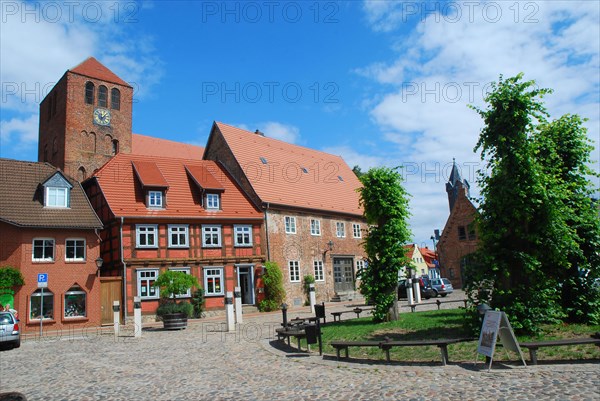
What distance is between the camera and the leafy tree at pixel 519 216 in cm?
1119

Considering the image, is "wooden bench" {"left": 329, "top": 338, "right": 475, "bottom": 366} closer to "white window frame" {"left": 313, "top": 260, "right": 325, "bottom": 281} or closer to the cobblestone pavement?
the cobblestone pavement

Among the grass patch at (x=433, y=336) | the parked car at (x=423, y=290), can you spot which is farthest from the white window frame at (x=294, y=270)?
the grass patch at (x=433, y=336)

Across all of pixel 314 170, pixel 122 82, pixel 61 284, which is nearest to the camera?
pixel 61 284

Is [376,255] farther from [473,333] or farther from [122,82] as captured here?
[122,82]

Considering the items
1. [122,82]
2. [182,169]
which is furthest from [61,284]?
[122,82]

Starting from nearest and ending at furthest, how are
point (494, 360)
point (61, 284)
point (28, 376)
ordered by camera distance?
point (494, 360)
point (28, 376)
point (61, 284)

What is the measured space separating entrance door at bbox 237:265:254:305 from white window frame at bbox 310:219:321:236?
5925 millimetres

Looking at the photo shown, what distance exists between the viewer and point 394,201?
56.6 ft

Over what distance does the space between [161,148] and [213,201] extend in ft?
60.3

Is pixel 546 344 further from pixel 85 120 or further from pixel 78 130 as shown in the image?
pixel 85 120

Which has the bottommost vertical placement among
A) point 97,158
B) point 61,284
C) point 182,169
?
point 61,284

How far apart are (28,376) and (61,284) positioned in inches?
575

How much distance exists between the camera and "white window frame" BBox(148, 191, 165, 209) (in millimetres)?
28013

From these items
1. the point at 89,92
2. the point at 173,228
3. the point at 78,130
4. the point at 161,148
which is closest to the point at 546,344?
the point at 173,228
